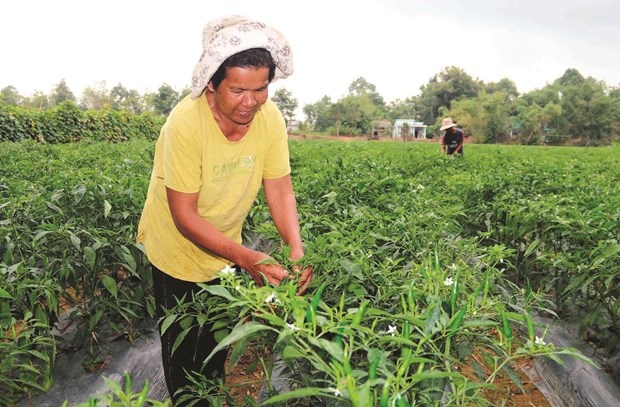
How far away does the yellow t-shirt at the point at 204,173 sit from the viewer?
6.20ft

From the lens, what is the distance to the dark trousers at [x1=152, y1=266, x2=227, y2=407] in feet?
7.39

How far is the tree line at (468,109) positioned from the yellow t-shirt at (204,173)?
122ft

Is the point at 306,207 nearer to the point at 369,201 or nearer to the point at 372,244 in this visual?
the point at 369,201

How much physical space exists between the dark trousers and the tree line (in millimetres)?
37126

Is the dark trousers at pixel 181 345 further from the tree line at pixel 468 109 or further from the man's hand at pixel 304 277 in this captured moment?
the tree line at pixel 468 109

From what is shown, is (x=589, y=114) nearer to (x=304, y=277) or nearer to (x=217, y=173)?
(x=217, y=173)

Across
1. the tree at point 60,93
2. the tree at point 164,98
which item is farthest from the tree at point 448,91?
the tree at point 60,93

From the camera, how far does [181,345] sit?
229 centimetres

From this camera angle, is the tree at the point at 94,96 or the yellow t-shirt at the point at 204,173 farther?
the tree at the point at 94,96

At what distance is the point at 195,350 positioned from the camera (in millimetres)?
2359

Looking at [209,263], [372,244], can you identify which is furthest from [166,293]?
[372,244]

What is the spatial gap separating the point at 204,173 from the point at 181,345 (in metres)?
0.85

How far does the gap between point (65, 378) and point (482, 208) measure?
10.8 feet

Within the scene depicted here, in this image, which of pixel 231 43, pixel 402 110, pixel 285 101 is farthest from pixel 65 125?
pixel 402 110
